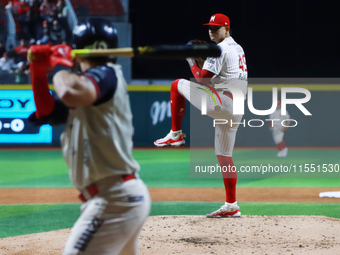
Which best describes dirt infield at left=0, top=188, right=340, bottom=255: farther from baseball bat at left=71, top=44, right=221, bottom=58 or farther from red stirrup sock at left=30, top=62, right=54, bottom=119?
baseball bat at left=71, top=44, right=221, bottom=58

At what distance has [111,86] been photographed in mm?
2188

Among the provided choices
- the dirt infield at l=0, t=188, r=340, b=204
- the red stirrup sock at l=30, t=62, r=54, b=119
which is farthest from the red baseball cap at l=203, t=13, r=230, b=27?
the red stirrup sock at l=30, t=62, r=54, b=119

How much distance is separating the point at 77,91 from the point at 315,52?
55.7 ft

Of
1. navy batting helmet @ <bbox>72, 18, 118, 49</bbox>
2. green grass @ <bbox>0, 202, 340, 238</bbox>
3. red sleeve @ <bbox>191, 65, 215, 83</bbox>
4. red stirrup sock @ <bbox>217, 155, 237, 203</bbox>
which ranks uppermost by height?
navy batting helmet @ <bbox>72, 18, 118, 49</bbox>

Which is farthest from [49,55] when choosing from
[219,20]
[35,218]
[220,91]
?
[35,218]

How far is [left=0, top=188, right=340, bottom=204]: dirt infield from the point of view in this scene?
24.0ft

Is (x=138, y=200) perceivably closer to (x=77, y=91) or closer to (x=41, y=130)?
(x=77, y=91)

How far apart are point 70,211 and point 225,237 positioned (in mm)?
2542

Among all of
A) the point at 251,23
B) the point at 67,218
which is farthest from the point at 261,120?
the point at 67,218

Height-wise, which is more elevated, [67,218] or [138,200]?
[138,200]

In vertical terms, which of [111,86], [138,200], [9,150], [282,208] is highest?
[111,86]

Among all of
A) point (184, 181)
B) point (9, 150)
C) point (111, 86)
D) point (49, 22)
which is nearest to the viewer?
point (111, 86)

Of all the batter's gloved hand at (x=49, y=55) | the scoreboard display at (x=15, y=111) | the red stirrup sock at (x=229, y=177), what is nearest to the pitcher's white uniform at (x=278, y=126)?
the scoreboard display at (x=15, y=111)

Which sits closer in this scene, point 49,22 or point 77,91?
point 77,91
